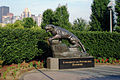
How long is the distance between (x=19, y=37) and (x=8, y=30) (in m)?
1.07

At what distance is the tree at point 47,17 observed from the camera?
Answer: 29.9 m

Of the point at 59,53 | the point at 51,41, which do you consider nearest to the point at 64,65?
the point at 59,53

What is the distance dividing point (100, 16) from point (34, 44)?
16.7 meters

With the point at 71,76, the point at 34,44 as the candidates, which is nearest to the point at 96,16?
the point at 34,44

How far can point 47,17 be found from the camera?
1199 inches

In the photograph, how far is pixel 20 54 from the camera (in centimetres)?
1238

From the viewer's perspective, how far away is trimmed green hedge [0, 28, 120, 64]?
1176cm

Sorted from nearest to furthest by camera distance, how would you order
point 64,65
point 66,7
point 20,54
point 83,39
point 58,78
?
1. point 58,78
2. point 64,65
3. point 20,54
4. point 83,39
5. point 66,7

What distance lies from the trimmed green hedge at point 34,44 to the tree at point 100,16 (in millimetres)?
10598

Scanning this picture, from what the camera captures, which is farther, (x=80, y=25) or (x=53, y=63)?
(x=80, y=25)

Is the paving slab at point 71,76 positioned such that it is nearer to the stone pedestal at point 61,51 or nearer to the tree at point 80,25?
the stone pedestal at point 61,51

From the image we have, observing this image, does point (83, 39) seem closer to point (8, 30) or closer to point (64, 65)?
point (64, 65)

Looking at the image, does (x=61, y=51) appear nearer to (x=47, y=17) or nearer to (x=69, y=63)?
(x=69, y=63)

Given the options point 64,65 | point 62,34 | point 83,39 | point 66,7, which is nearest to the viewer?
point 64,65
